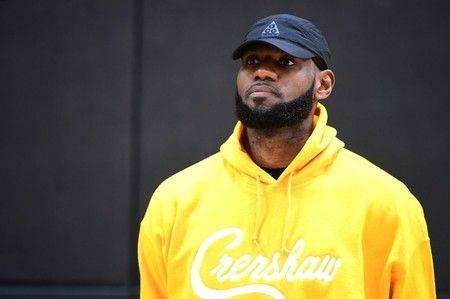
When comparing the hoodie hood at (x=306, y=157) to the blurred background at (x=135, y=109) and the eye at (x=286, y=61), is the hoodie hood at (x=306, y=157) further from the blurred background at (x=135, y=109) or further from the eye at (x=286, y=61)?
the blurred background at (x=135, y=109)

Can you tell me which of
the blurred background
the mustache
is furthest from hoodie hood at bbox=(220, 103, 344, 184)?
the blurred background

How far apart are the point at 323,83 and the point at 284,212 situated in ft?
1.54

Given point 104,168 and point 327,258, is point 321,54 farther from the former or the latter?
point 104,168

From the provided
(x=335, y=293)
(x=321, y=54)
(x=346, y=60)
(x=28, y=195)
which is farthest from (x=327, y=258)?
(x=28, y=195)

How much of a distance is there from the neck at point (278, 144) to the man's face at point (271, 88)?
0.15 feet

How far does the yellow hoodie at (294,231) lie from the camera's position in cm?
176

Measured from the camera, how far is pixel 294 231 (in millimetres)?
1807

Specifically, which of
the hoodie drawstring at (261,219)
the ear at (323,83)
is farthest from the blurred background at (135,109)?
the hoodie drawstring at (261,219)

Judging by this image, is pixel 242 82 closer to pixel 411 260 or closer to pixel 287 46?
pixel 287 46

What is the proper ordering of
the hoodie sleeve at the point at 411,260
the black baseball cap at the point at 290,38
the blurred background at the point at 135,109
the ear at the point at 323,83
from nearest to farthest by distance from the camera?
the hoodie sleeve at the point at 411,260 < the black baseball cap at the point at 290,38 < the ear at the point at 323,83 < the blurred background at the point at 135,109

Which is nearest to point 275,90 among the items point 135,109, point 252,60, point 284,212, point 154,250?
point 252,60

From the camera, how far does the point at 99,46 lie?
3.14 meters

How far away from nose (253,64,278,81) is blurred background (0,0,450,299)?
48.0 inches

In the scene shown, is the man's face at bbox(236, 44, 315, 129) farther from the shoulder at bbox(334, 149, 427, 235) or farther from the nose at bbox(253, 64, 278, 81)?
the shoulder at bbox(334, 149, 427, 235)
